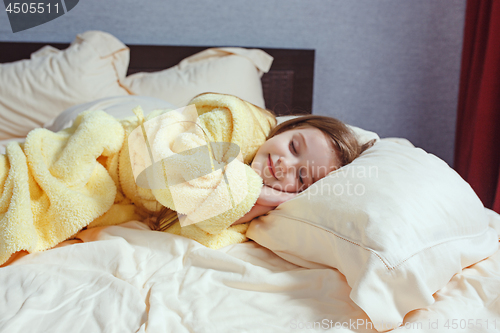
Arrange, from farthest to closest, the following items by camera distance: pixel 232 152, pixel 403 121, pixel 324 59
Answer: pixel 403 121
pixel 324 59
pixel 232 152

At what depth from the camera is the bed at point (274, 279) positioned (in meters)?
0.59

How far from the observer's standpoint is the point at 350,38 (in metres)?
2.09

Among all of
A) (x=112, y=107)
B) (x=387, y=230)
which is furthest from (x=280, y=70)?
(x=387, y=230)

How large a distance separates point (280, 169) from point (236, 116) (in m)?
0.19

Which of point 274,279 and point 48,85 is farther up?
point 48,85

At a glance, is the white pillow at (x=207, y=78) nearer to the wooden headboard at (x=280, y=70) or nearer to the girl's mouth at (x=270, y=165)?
the wooden headboard at (x=280, y=70)

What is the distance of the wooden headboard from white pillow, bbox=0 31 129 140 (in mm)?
281

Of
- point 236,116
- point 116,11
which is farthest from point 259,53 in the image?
point 236,116

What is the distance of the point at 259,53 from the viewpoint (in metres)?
1.82

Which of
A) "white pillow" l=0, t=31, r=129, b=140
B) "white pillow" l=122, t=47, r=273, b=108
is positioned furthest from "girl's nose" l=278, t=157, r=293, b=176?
"white pillow" l=0, t=31, r=129, b=140

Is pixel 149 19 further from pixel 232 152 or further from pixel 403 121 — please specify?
pixel 403 121

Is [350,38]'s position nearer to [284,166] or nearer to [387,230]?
[284,166]

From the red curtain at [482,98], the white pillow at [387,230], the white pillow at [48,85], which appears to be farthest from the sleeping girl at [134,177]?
the red curtain at [482,98]

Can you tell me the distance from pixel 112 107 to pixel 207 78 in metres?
0.50
